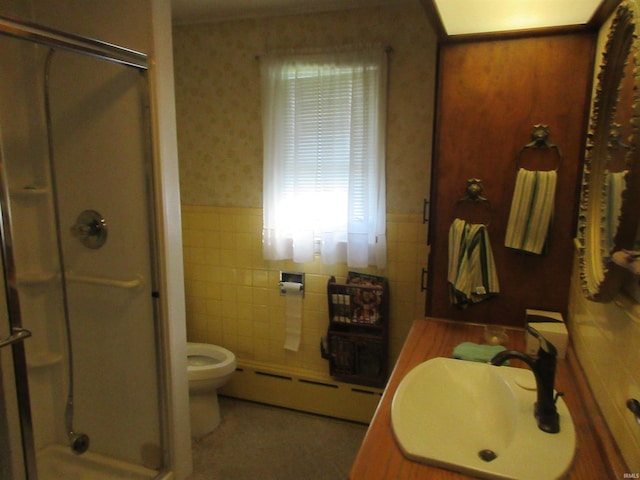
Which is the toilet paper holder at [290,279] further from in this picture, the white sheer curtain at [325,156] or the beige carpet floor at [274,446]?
the beige carpet floor at [274,446]

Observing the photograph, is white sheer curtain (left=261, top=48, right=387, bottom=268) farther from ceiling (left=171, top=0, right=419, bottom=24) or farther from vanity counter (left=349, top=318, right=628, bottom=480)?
vanity counter (left=349, top=318, right=628, bottom=480)

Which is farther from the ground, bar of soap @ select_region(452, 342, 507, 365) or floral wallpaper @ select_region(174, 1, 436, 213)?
floral wallpaper @ select_region(174, 1, 436, 213)

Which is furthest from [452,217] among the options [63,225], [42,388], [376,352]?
[42,388]

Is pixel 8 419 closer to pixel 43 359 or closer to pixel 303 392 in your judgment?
pixel 43 359

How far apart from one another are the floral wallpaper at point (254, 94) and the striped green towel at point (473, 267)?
2.19 ft

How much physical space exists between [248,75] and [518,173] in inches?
66.7

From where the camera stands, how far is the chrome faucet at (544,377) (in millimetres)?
959

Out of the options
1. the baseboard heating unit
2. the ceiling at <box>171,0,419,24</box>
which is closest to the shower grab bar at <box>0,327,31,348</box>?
the baseboard heating unit

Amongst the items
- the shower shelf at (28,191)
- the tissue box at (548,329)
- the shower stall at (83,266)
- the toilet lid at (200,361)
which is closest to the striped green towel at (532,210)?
the tissue box at (548,329)

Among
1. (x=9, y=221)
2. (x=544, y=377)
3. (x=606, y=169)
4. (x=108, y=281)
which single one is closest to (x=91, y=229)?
(x=108, y=281)

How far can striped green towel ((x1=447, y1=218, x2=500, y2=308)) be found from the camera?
5.22 ft

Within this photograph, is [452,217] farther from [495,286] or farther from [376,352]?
[376,352]

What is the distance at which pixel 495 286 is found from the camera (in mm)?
1588

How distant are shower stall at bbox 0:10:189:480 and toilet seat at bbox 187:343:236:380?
440 millimetres
